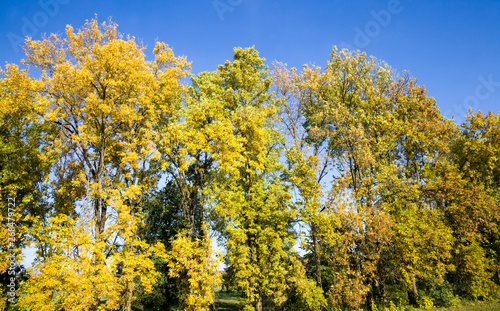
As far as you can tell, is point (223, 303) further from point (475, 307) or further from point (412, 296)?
point (475, 307)

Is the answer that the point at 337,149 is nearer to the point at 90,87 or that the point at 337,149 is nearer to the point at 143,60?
the point at 143,60

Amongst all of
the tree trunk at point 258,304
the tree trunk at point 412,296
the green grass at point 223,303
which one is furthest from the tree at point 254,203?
the tree trunk at point 412,296

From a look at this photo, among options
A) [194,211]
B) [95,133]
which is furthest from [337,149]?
[95,133]

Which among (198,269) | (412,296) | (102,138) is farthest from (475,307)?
(102,138)

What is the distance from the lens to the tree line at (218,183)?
13.5 metres

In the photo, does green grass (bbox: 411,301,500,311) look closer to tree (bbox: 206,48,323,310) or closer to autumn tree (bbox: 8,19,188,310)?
tree (bbox: 206,48,323,310)

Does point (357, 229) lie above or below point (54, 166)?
below

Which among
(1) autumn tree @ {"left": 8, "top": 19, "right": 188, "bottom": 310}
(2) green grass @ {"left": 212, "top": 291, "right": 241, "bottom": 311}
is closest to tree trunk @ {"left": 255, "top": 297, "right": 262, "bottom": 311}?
(2) green grass @ {"left": 212, "top": 291, "right": 241, "bottom": 311}

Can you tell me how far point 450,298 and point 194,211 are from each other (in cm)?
2076

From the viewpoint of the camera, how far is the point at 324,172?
21344 millimetres

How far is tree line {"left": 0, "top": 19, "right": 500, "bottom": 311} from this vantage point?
13.5 m

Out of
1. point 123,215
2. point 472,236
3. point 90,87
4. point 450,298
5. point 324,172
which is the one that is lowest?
point 450,298

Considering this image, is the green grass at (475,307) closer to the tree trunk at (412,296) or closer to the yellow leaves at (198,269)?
the tree trunk at (412,296)

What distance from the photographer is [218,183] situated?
1534 centimetres
